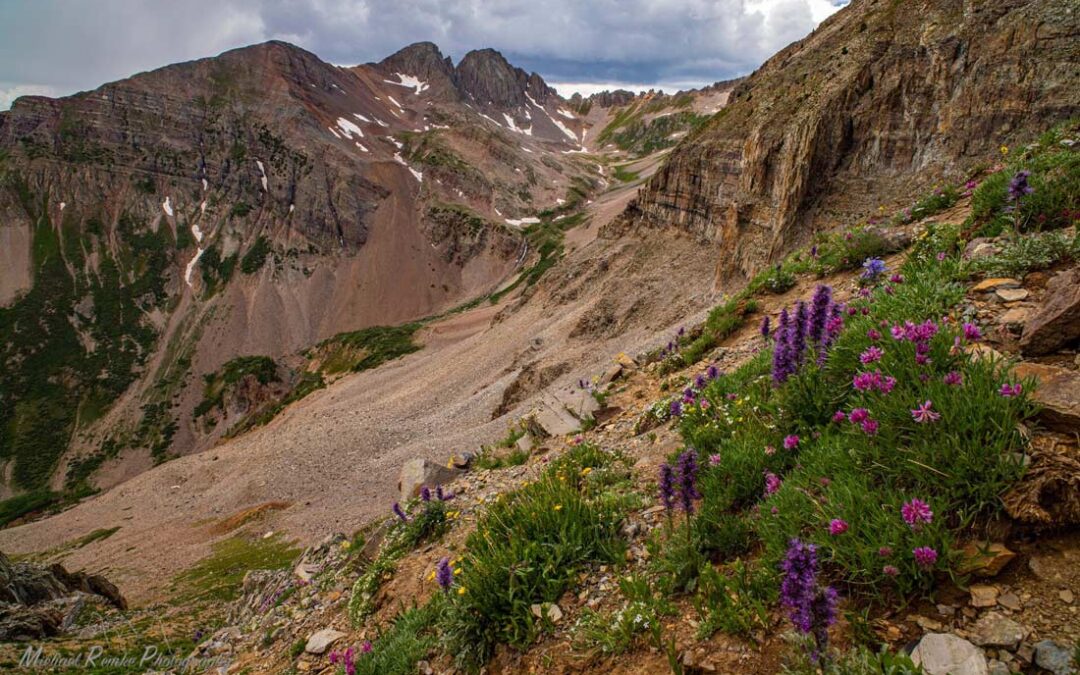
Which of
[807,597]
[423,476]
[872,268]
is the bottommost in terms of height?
[423,476]

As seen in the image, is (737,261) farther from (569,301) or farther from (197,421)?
(197,421)

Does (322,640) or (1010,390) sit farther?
(322,640)

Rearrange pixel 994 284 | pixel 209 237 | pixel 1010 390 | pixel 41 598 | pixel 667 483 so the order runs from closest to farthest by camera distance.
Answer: pixel 1010 390 → pixel 667 483 → pixel 994 284 → pixel 41 598 → pixel 209 237

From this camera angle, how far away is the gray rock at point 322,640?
264 inches

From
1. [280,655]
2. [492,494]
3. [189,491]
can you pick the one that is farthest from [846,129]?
[189,491]

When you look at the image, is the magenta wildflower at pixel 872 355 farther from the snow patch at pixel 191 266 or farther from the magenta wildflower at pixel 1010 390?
the snow patch at pixel 191 266

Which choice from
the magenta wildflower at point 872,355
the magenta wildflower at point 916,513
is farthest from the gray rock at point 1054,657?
the magenta wildflower at point 872,355

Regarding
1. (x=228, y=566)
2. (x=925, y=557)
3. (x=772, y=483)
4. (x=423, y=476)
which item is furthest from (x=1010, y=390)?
(x=228, y=566)

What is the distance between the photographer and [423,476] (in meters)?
11.3

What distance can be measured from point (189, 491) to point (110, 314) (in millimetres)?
100889

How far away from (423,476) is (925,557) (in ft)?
32.4

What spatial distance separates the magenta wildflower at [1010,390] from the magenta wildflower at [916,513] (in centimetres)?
90

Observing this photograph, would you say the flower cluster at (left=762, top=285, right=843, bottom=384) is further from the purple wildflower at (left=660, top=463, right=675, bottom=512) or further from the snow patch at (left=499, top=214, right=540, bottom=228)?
the snow patch at (left=499, top=214, right=540, bottom=228)

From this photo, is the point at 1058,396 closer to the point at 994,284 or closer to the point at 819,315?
the point at 819,315
